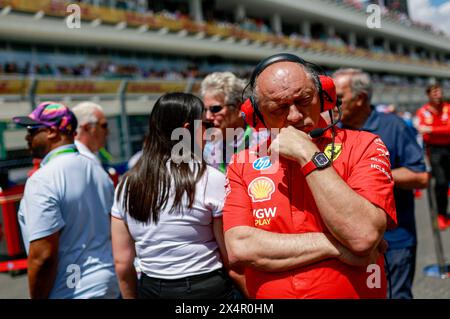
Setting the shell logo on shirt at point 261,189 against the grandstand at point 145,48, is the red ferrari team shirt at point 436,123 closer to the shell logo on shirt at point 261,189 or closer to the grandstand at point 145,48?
the grandstand at point 145,48

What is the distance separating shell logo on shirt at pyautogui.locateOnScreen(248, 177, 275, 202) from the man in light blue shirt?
1.05 m

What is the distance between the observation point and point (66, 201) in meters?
2.07

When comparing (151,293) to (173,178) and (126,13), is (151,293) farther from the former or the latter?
(126,13)

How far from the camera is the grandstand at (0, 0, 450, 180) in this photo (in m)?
9.15

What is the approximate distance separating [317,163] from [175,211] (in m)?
0.74

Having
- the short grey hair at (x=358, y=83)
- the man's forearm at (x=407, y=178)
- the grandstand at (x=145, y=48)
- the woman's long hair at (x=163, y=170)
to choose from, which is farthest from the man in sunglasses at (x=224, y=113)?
the grandstand at (x=145, y=48)

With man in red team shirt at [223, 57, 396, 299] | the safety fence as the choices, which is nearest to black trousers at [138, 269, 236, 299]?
man in red team shirt at [223, 57, 396, 299]

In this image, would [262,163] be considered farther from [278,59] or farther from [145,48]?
[145,48]

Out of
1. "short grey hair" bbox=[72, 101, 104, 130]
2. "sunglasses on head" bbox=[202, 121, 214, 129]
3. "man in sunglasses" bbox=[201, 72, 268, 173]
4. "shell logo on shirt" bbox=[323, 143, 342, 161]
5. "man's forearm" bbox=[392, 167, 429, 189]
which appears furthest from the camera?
"short grey hair" bbox=[72, 101, 104, 130]

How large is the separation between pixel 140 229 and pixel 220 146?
1.08 meters

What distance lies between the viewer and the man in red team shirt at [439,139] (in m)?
6.09

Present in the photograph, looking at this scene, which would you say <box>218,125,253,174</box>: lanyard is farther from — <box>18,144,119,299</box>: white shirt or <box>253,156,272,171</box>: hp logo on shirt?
<box>253,156,272,171</box>: hp logo on shirt

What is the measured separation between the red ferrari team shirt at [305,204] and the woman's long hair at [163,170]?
13.6 inches
